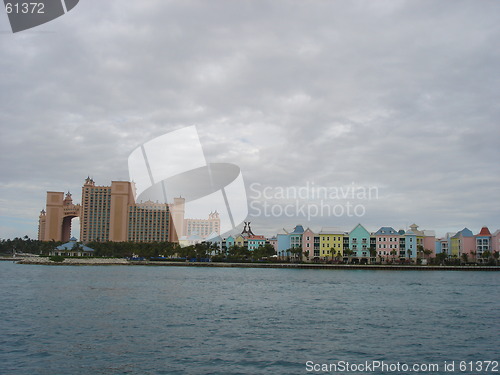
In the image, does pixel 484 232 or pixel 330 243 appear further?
pixel 484 232

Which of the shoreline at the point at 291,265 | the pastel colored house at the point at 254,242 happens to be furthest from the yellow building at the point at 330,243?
the pastel colored house at the point at 254,242

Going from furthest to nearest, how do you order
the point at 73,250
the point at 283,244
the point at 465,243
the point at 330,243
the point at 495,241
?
1. the point at 73,250
2. the point at 283,244
3. the point at 465,243
4. the point at 495,241
5. the point at 330,243

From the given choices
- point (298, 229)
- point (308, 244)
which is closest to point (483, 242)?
point (308, 244)

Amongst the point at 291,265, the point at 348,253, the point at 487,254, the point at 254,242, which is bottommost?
the point at 291,265

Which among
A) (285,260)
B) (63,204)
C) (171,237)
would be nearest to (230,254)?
(285,260)

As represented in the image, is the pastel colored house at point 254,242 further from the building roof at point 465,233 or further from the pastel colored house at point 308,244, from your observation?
the building roof at point 465,233

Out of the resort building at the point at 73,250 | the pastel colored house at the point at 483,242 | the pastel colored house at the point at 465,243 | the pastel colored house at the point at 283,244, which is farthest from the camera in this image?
the resort building at the point at 73,250

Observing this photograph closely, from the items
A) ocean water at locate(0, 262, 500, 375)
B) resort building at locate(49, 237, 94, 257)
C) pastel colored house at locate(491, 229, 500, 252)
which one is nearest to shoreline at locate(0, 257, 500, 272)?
pastel colored house at locate(491, 229, 500, 252)

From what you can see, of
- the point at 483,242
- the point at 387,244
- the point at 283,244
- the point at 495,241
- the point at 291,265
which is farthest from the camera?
the point at 283,244

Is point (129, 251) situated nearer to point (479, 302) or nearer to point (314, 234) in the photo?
point (314, 234)

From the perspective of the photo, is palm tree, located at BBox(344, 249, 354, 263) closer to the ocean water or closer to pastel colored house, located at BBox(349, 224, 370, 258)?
pastel colored house, located at BBox(349, 224, 370, 258)

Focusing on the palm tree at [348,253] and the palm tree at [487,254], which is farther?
the palm tree at [487,254]

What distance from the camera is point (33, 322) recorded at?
2375 centimetres

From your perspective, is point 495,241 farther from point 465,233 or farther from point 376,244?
point 376,244
